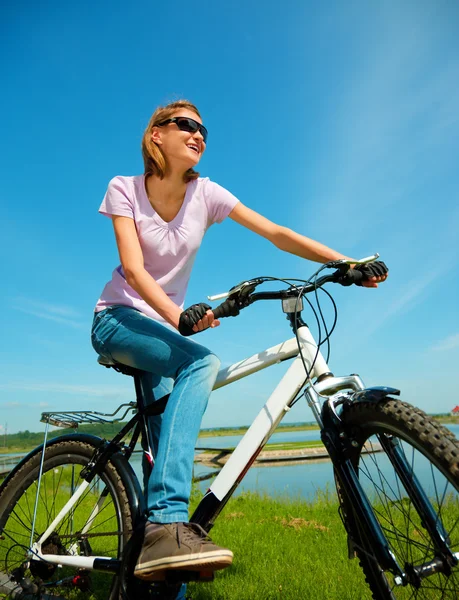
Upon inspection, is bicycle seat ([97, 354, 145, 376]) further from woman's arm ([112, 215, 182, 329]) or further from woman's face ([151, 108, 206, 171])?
woman's face ([151, 108, 206, 171])

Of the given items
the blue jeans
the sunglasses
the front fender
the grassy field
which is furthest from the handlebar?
the grassy field

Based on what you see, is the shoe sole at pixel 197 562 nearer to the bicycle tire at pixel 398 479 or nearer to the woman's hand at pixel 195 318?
the bicycle tire at pixel 398 479

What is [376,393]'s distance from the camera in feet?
5.73

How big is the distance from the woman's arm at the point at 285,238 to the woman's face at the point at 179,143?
398 mm

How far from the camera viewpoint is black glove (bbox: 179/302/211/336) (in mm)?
1880

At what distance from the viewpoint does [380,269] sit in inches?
88.4

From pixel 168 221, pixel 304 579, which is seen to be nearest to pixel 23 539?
pixel 304 579

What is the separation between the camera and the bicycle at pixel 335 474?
5.50 feet

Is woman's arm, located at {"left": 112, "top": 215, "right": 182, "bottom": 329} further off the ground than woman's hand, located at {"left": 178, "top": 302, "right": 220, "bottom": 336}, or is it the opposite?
woman's arm, located at {"left": 112, "top": 215, "right": 182, "bottom": 329}

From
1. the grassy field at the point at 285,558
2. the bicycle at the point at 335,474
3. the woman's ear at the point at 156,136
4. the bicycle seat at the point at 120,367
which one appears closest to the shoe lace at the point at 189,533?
the bicycle at the point at 335,474

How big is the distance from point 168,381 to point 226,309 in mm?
851

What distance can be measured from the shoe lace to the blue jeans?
0.13 ft

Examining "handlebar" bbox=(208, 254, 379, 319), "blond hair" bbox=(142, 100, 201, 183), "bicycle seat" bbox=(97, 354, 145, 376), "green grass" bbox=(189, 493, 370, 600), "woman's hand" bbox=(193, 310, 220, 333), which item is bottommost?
"green grass" bbox=(189, 493, 370, 600)

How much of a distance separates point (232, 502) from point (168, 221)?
4.19 meters
